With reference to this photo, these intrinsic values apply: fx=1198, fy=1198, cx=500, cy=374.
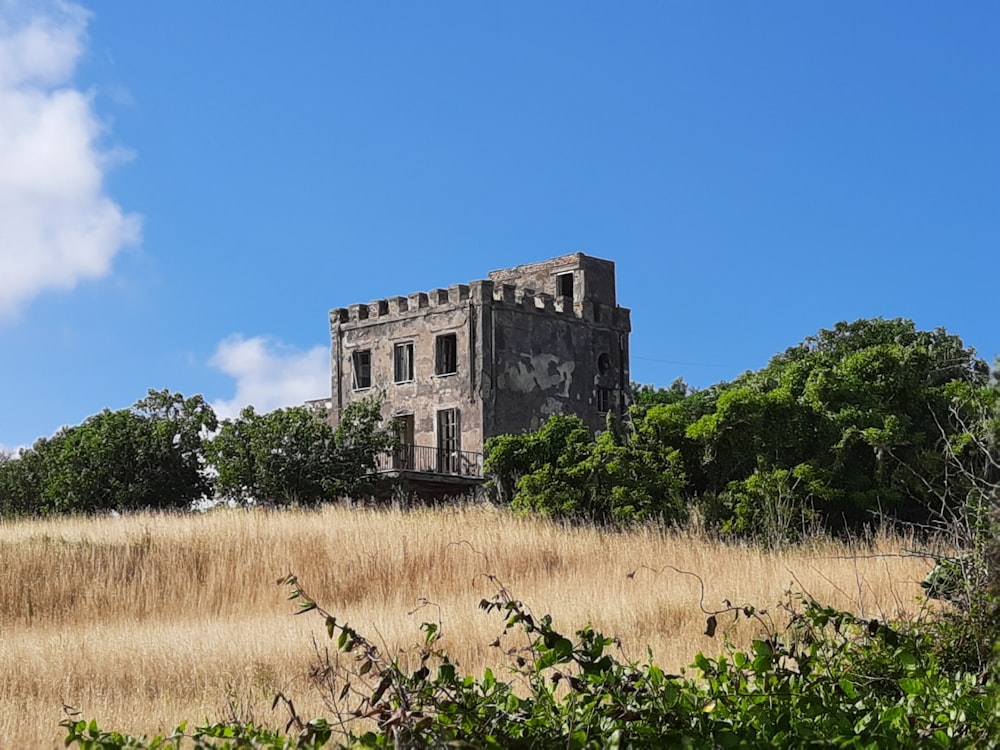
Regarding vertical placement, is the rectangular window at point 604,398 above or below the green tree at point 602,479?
above

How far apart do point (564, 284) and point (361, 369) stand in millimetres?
7332

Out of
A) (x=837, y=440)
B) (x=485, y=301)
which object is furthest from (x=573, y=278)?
(x=837, y=440)

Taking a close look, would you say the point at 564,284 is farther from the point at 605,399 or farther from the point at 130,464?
the point at 130,464

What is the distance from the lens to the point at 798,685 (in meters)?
4.79

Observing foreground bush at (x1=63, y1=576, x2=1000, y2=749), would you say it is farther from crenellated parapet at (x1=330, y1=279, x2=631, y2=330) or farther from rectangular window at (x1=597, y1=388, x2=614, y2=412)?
rectangular window at (x1=597, y1=388, x2=614, y2=412)

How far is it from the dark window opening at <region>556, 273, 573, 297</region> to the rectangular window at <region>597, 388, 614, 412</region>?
3444 mm

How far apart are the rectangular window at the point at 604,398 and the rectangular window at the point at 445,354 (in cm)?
506

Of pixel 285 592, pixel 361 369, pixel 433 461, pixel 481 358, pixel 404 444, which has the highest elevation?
pixel 361 369

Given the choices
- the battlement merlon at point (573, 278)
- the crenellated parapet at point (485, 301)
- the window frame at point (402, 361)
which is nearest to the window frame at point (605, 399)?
the crenellated parapet at point (485, 301)

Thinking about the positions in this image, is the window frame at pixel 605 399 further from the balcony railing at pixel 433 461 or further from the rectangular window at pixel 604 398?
the balcony railing at pixel 433 461

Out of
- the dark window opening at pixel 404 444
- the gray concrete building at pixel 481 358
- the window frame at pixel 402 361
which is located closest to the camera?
the dark window opening at pixel 404 444

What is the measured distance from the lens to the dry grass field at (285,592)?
29.8 feet

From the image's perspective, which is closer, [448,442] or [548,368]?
[448,442]

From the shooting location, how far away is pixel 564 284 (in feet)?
132
